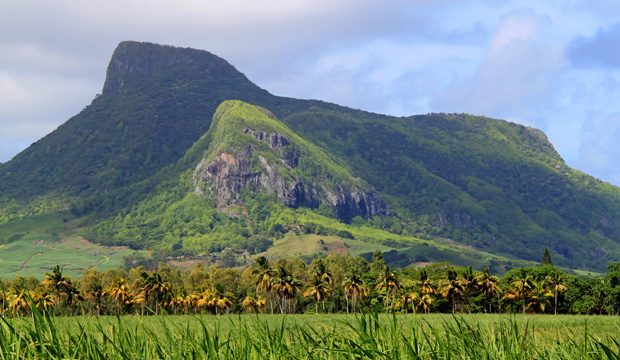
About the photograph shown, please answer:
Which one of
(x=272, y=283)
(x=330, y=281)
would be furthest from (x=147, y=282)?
(x=330, y=281)

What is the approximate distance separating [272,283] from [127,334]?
557 feet

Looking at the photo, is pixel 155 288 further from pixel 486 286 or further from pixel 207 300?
pixel 486 286

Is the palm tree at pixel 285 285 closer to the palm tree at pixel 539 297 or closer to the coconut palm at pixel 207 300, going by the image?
the coconut palm at pixel 207 300

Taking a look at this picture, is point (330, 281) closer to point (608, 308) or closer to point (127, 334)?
point (608, 308)

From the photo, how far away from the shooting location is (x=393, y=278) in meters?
174

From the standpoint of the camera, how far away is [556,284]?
7141 inches

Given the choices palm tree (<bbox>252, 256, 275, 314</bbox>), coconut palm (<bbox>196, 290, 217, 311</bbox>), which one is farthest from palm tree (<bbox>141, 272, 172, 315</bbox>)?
palm tree (<bbox>252, 256, 275, 314</bbox>)

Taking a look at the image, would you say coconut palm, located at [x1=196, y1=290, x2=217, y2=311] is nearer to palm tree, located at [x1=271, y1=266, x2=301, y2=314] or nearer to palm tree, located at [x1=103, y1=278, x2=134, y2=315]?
palm tree, located at [x1=271, y1=266, x2=301, y2=314]

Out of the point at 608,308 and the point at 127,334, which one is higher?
the point at 127,334

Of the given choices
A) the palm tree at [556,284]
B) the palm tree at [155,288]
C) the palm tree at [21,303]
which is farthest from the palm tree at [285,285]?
the palm tree at [21,303]

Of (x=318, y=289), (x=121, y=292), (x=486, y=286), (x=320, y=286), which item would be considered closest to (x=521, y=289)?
(x=486, y=286)

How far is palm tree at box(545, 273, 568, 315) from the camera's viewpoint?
177 metres

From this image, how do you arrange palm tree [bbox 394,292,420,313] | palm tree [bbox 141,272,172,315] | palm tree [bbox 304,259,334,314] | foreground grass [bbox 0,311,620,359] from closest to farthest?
foreground grass [bbox 0,311,620,359] < palm tree [bbox 394,292,420,313] < palm tree [bbox 141,272,172,315] < palm tree [bbox 304,259,334,314]

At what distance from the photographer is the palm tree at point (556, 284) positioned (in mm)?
176725
